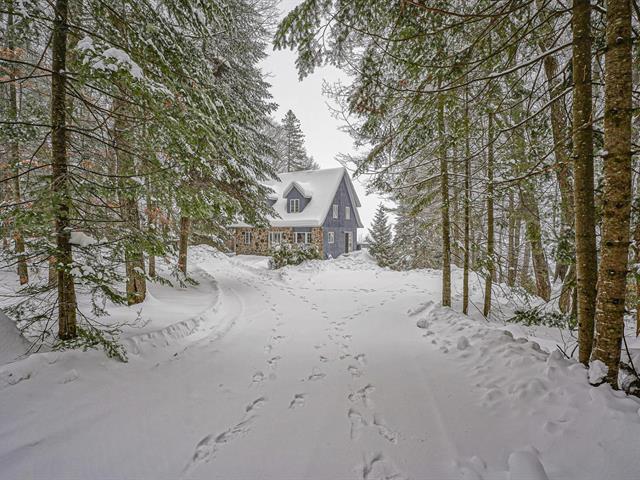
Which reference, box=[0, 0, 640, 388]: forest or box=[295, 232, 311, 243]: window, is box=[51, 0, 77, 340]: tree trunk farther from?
box=[295, 232, 311, 243]: window

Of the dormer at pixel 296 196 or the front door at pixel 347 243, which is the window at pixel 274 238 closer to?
the dormer at pixel 296 196

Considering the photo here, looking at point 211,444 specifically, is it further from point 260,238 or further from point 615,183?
point 260,238

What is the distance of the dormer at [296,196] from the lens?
66.1ft

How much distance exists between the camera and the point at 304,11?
11.3 feet

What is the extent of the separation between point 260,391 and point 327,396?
80 centimetres

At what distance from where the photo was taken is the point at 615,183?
7.49ft

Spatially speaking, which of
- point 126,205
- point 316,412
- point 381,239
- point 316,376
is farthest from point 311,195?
point 316,412

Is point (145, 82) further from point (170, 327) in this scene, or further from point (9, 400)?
point (170, 327)

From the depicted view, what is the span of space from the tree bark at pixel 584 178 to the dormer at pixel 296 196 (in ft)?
58.6

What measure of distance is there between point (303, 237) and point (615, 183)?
17733 millimetres

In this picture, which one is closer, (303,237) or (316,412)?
(316,412)

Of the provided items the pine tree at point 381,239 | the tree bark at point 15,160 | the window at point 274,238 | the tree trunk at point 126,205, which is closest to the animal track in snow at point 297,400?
the tree trunk at point 126,205

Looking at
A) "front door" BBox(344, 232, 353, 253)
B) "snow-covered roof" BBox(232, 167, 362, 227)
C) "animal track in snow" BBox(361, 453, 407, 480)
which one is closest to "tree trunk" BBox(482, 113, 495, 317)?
"animal track in snow" BBox(361, 453, 407, 480)

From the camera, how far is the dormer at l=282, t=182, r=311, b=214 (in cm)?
2016
